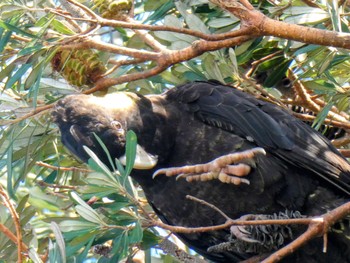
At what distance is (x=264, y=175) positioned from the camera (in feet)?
8.57

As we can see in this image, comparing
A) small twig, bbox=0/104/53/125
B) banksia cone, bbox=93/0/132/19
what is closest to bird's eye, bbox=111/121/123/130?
small twig, bbox=0/104/53/125

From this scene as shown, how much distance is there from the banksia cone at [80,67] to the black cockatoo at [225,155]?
13cm

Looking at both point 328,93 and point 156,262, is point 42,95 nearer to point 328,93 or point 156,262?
point 156,262

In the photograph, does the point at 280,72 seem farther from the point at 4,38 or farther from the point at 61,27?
the point at 4,38

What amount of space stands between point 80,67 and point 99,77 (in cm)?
7

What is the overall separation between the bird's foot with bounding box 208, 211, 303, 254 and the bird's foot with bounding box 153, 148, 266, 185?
0.15m

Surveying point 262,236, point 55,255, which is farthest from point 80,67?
point 262,236

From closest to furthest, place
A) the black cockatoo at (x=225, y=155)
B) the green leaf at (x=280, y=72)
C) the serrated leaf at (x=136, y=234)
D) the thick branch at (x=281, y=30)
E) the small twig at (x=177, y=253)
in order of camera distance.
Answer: the serrated leaf at (x=136, y=234), the thick branch at (x=281, y=30), the small twig at (x=177, y=253), the black cockatoo at (x=225, y=155), the green leaf at (x=280, y=72)

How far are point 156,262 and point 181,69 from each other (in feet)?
2.47

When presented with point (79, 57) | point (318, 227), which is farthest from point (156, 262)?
point (318, 227)

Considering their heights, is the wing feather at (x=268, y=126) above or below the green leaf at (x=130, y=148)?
below

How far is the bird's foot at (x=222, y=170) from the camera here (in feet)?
7.52

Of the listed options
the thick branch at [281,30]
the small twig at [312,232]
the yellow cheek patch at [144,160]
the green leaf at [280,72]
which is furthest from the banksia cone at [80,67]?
the small twig at [312,232]

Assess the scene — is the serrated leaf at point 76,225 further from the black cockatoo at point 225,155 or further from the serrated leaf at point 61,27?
the serrated leaf at point 61,27
